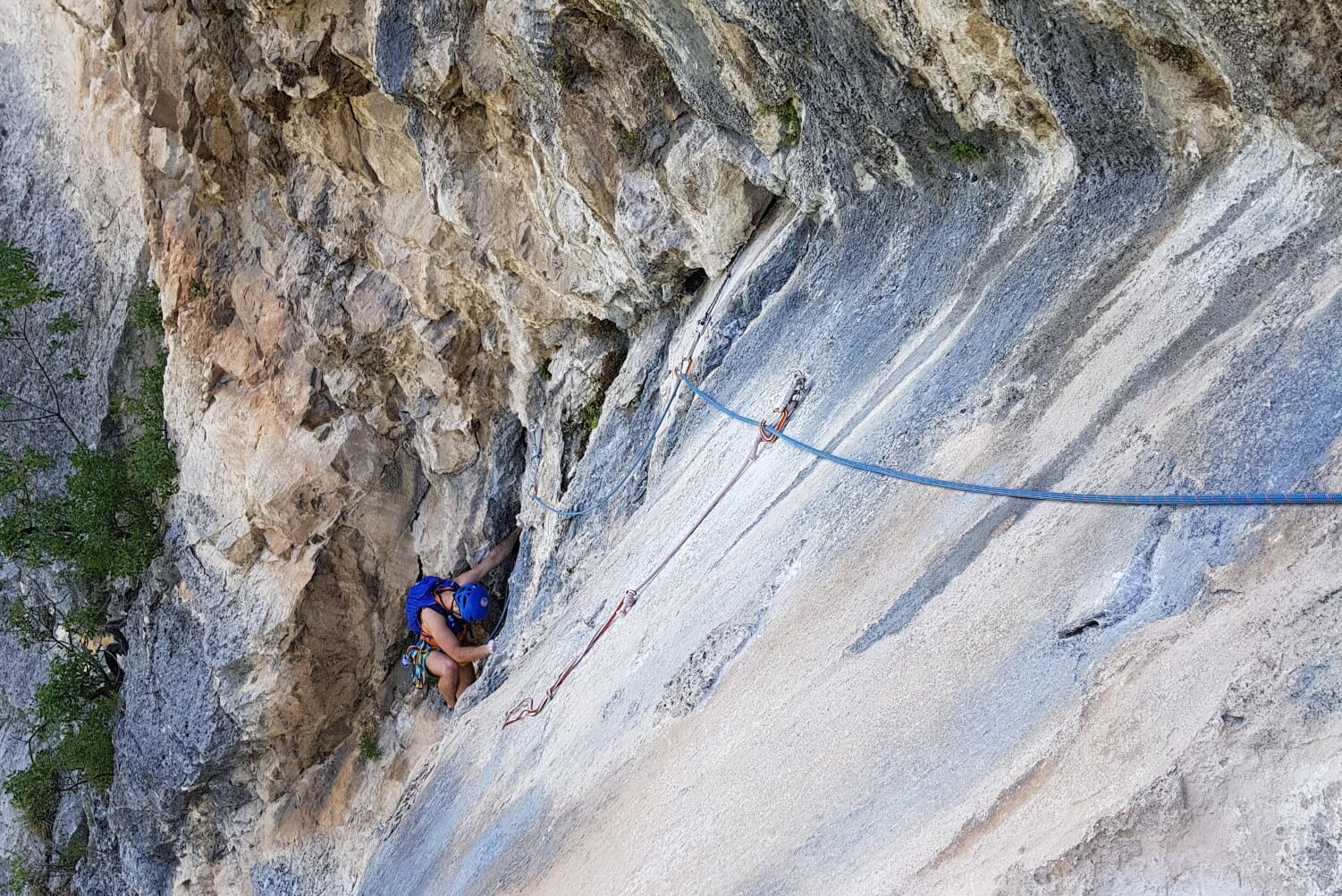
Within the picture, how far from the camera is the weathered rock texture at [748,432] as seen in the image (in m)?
2.73

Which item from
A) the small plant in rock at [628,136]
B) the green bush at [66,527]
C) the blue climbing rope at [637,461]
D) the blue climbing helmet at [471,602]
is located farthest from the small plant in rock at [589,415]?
the green bush at [66,527]

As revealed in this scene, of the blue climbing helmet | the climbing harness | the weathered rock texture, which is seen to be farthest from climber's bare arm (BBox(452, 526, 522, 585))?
the climbing harness

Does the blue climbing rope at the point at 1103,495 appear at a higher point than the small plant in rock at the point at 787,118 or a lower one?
lower

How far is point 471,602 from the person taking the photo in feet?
27.9

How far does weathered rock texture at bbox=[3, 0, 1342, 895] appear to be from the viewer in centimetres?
273

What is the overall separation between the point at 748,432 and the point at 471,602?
12.7ft

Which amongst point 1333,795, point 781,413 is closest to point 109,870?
point 781,413

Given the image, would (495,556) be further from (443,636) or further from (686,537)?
(686,537)

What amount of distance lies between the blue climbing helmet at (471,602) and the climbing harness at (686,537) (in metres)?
2.85

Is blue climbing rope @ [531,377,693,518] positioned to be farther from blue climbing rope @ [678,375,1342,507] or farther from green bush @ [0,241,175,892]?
green bush @ [0,241,175,892]

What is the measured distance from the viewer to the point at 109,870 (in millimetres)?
11844

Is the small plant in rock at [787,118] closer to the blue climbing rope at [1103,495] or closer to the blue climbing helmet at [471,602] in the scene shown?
the blue climbing rope at [1103,495]

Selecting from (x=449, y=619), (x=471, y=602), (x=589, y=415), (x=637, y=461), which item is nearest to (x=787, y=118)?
(x=637, y=461)

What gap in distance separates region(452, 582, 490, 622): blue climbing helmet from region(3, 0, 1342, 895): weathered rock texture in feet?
1.30
